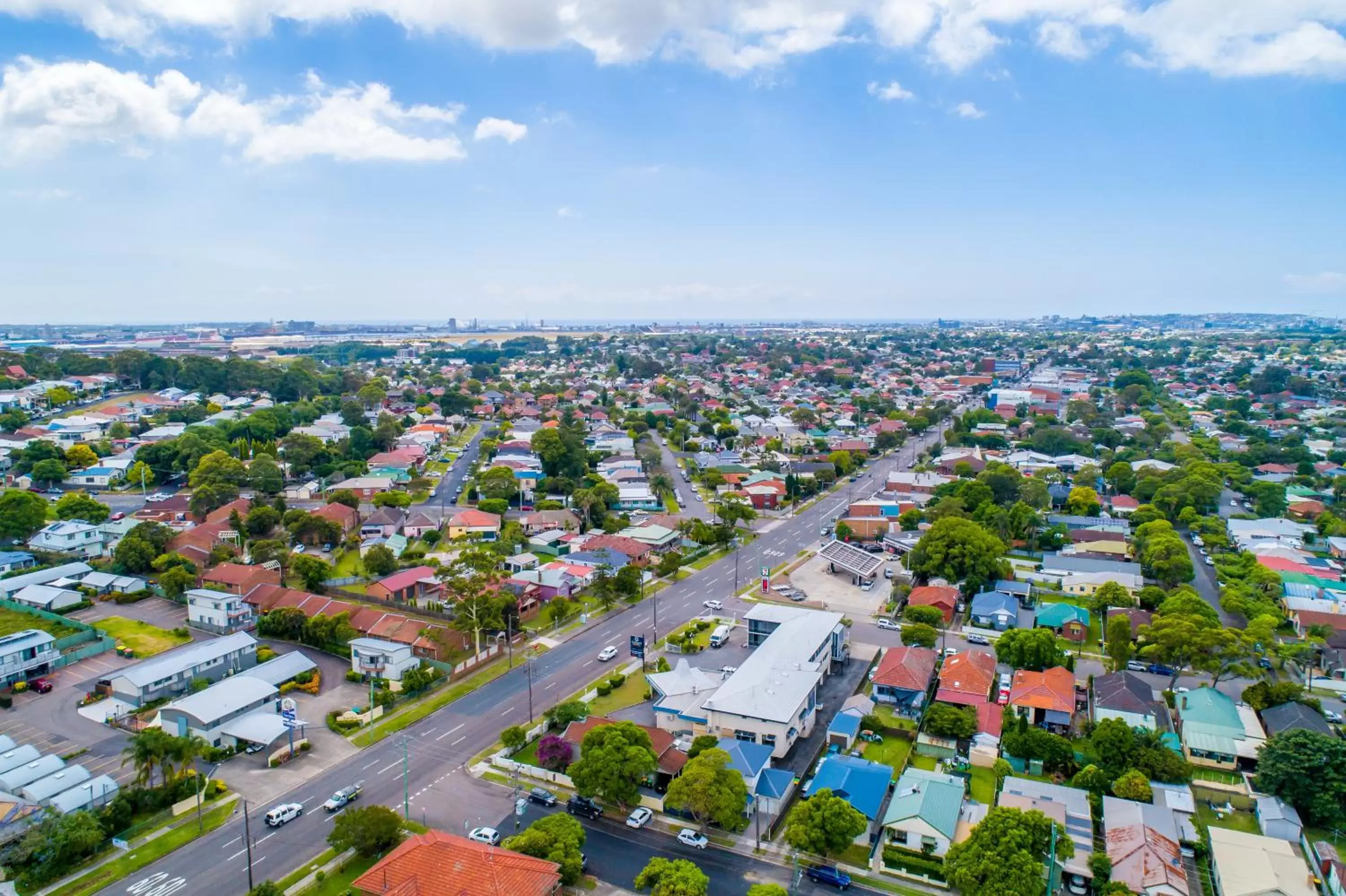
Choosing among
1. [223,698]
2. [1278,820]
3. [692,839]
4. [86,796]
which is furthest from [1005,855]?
[223,698]

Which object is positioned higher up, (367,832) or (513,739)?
(367,832)

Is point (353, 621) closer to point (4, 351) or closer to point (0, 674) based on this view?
point (0, 674)

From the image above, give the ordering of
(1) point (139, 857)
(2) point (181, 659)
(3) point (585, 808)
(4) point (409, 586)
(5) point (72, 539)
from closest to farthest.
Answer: (1) point (139, 857), (3) point (585, 808), (2) point (181, 659), (4) point (409, 586), (5) point (72, 539)

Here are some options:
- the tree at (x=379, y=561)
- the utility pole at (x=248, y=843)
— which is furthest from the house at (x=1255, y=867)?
the tree at (x=379, y=561)

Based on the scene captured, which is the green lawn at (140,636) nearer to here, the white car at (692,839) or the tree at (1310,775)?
the white car at (692,839)

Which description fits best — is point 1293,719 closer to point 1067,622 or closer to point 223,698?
point 1067,622

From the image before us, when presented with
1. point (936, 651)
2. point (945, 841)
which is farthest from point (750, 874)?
point (936, 651)
